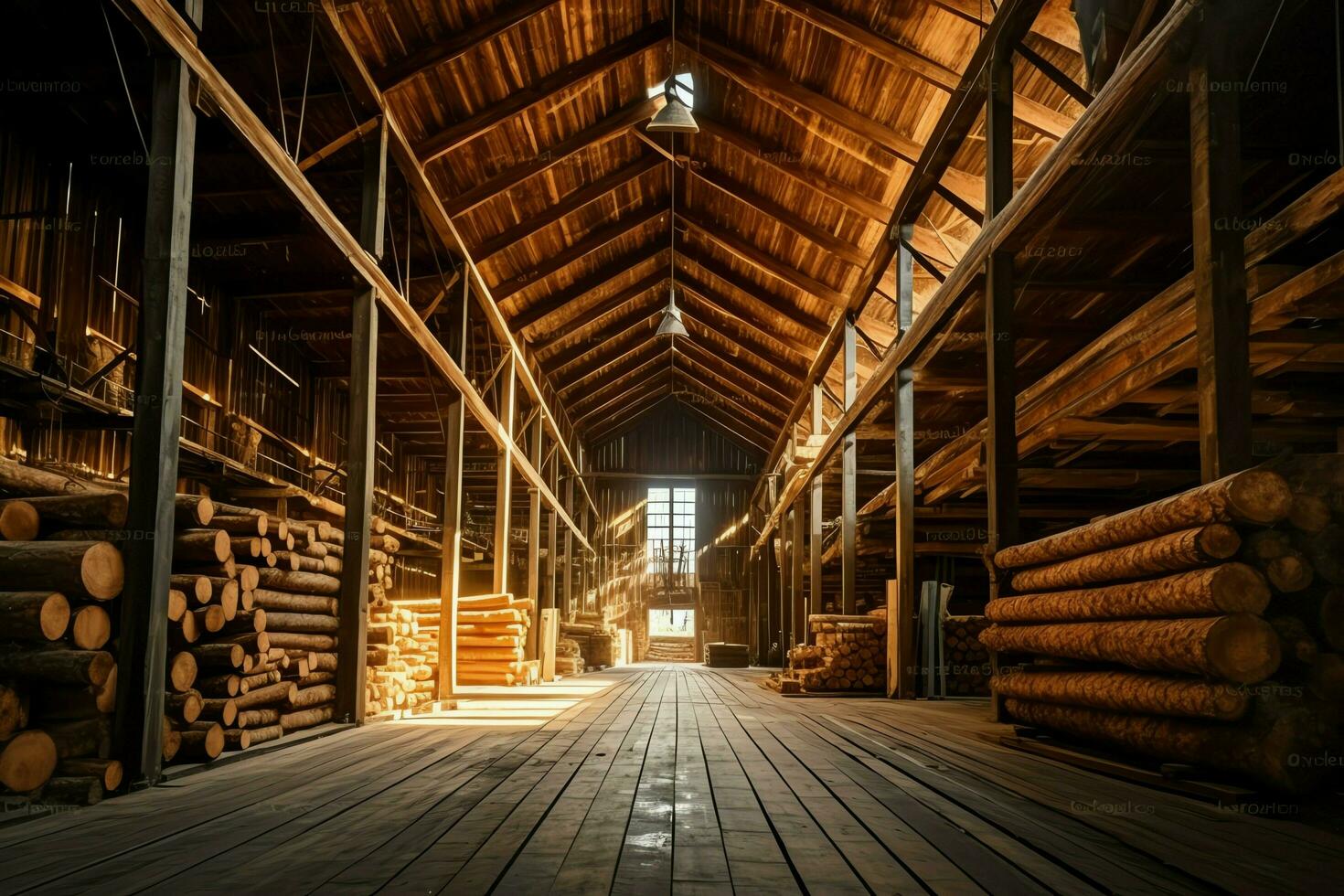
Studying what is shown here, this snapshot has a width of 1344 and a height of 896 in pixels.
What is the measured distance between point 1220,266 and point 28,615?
662 cm

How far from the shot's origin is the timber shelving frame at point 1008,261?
546 centimetres

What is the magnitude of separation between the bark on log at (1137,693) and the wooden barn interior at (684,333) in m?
0.03

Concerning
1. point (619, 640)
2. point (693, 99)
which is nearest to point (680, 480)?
point (619, 640)

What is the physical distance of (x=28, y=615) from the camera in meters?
4.87

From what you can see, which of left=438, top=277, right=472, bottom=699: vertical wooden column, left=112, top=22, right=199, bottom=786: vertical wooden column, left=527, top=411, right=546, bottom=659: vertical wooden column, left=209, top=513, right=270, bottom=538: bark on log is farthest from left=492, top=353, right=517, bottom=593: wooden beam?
left=112, top=22, right=199, bottom=786: vertical wooden column

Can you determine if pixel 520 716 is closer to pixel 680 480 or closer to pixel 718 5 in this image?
pixel 718 5

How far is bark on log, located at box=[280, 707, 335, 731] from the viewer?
7.98 meters

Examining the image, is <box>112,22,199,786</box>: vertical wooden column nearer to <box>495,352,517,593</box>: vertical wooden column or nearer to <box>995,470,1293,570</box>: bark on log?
<box>995,470,1293,570</box>: bark on log

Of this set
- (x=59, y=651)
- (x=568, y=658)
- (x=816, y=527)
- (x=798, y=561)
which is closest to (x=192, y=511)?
(x=59, y=651)

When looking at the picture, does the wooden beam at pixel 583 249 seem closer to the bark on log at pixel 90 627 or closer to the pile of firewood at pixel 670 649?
the bark on log at pixel 90 627

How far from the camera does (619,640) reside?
35531mm

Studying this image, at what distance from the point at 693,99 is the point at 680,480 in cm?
2445

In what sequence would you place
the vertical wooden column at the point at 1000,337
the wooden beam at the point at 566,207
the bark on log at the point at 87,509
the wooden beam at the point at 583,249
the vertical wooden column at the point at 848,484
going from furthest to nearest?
the wooden beam at the point at 583,249 < the wooden beam at the point at 566,207 < the vertical wooden column at the point at 848,484 < the vertical wooden column at the point at 1000,337 < the bark on log at the point at 87,509

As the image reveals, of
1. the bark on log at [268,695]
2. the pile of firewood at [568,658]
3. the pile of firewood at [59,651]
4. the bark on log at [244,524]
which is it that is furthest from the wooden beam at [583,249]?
the pile of firewood at [59,651]
